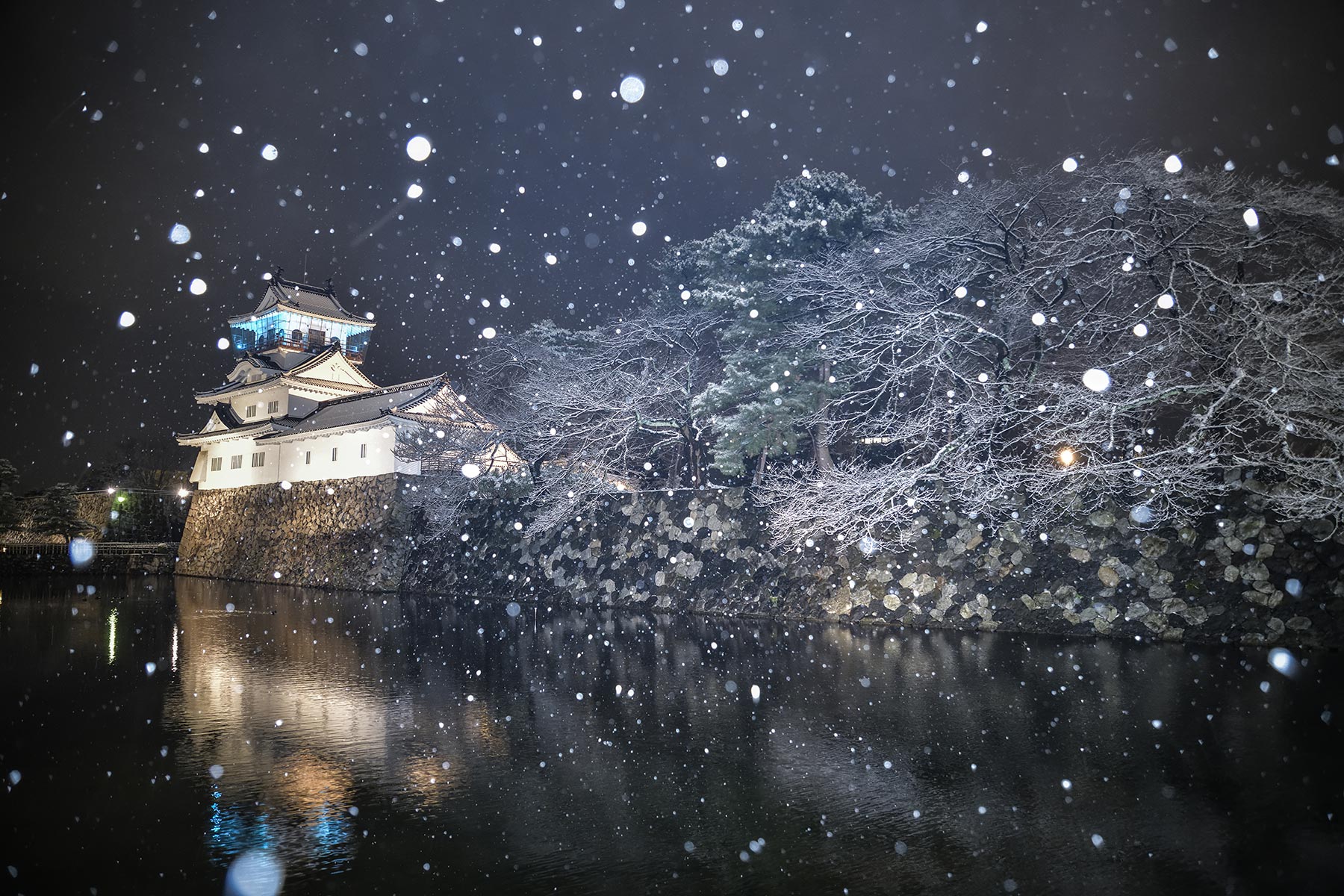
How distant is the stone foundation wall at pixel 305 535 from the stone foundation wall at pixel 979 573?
18.9 ft

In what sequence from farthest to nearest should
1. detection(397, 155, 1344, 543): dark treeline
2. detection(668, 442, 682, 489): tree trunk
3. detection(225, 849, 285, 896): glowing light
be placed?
detection(668, 442, 682, 489): tree trunk < detection(397, 155, 1344, 543): dark treeline < detection(225, 849, 285, 896): glowing light

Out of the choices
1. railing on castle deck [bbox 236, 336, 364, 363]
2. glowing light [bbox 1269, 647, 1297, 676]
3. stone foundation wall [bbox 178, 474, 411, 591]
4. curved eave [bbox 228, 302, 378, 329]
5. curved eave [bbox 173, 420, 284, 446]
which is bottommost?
glowing light [bbox 1269, 647, 1297, 676]

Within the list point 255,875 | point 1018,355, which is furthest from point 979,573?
point 255,875

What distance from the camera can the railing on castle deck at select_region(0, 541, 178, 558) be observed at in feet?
80.5

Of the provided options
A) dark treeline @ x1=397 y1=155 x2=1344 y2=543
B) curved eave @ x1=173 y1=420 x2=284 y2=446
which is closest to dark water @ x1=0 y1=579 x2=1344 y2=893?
dark treeline @ x1=397 y1=155 x2=1344 y2=543

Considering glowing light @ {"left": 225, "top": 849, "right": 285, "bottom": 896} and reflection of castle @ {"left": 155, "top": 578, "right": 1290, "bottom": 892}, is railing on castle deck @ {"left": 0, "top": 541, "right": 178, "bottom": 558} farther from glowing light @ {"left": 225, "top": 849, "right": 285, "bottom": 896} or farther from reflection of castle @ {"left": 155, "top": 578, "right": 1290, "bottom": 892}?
glowing light @ {"left": 225, "top": 849, "right": 285, "bottom": 896}

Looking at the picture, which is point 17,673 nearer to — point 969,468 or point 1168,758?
point 1168,758

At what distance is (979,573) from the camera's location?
10.9m

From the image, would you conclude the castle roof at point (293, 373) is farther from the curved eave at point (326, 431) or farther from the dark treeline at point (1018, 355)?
the dark treeline at point (1018, 355)

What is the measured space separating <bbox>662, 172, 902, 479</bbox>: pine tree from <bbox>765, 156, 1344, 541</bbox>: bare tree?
102 centimetres

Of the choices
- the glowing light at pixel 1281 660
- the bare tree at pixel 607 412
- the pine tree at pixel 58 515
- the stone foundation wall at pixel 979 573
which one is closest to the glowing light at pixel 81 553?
the pine tree at pixel 58 515

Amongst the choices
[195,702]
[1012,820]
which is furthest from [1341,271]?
[195,702]

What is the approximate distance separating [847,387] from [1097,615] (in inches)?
216

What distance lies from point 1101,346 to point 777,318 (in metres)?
5.55
